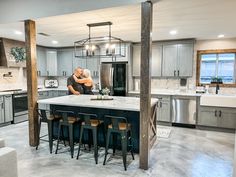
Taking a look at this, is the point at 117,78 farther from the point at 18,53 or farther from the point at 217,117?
the point at 18,53

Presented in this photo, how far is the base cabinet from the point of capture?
4.44 metres

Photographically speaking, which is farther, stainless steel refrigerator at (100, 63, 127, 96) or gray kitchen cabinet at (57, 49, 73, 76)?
gray kitchen cabinet at (57, 49, 73, 76)

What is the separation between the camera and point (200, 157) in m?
3.13

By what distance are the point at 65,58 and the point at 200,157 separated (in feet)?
18.5

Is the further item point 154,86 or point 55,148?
point 154,86

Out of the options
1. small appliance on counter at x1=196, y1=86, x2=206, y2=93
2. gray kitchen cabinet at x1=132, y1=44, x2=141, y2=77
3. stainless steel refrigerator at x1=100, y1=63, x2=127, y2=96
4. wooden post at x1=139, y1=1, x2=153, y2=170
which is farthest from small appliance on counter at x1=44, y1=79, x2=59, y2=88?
wooden post at x1=139, y1=1, x2=153, y2=170

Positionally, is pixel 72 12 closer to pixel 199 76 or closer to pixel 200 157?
pixel 200 157

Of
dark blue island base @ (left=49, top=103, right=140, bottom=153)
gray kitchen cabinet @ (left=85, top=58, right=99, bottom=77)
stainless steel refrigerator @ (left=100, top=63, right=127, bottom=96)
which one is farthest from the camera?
gray kitchen cabinet @ (left=85, top=58, right=99, bottom=77)

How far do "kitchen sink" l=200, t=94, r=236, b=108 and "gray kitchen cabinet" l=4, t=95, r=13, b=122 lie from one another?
5.31 metres

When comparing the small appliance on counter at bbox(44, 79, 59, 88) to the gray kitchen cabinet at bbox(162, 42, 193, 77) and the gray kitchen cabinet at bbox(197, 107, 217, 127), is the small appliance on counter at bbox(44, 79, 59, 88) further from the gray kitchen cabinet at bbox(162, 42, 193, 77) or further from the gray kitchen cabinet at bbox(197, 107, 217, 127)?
the gray kitchen cabinet at bbox(197, 107, 217, 127)

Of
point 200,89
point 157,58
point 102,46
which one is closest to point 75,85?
point 102,46

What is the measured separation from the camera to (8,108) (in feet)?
16.4

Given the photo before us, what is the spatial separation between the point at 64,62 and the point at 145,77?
5015 mm

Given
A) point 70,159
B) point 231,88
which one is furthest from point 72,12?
point 231,88
